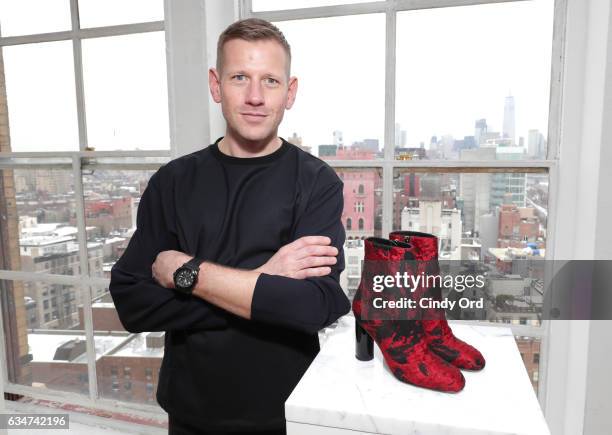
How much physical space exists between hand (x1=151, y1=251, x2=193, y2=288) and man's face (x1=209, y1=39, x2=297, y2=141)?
0.34 metres

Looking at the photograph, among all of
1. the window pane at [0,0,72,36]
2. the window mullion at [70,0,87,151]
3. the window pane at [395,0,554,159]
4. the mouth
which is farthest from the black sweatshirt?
the window pane at [0,0,72,36]

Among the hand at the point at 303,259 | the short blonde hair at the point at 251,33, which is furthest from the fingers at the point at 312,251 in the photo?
the short blonde hair at the point at 251,33

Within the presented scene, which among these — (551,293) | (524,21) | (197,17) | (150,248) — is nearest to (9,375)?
(150,248)

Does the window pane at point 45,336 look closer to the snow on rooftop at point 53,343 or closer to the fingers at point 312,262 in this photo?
the snow on rooftop at point 53,343

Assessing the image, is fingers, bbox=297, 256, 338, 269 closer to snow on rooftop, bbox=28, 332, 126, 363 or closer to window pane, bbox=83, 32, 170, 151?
window pane, bbox=83, 32, 170, 151

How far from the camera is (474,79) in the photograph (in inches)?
55.0

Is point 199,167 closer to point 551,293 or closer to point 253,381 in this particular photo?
point 253,381

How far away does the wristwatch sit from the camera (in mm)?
1015

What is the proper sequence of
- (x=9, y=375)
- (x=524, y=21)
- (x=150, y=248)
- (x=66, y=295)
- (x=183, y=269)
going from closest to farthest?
1. (x=183, y=269)
2. (x=150, y=248)
3. (x=524, y=21)
4. (x=66, y=295)
5. (x=9, y=375)

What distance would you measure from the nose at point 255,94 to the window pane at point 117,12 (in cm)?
79

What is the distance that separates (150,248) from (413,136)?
90 cm

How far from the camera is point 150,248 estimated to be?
113 cm

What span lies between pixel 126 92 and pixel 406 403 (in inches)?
58.5

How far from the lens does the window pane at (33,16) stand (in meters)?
1.71
